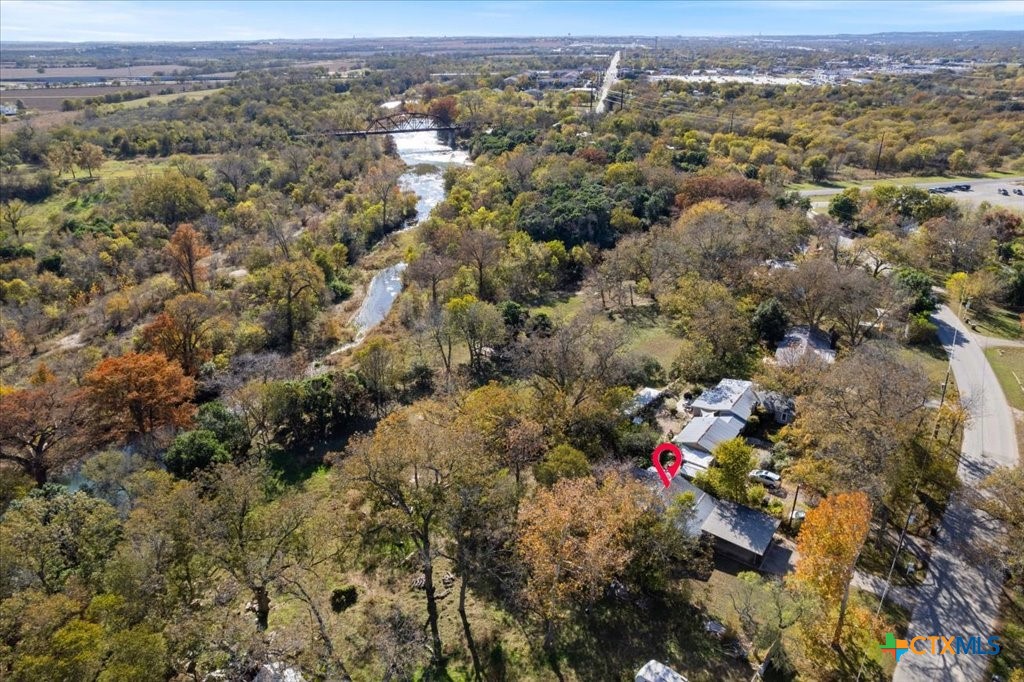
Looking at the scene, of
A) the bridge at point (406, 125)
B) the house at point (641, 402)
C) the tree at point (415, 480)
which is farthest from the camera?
the bridge at point (406, 125)

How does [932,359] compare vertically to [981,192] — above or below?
below

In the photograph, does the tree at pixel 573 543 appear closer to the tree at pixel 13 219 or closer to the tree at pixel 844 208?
the tree at pixel 844 208

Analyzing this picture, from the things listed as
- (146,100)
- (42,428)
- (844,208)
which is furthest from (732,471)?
(146,100)

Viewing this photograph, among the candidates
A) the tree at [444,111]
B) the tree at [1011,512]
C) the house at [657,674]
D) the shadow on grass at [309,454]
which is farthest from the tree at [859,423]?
the tree at [444,111]

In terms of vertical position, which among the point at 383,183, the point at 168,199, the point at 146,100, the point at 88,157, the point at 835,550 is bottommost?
the point at 835,550

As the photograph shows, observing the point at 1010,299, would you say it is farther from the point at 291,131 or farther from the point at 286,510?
the point at 291,131

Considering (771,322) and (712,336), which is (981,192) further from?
(712,336)

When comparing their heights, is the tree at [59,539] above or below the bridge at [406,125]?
below
